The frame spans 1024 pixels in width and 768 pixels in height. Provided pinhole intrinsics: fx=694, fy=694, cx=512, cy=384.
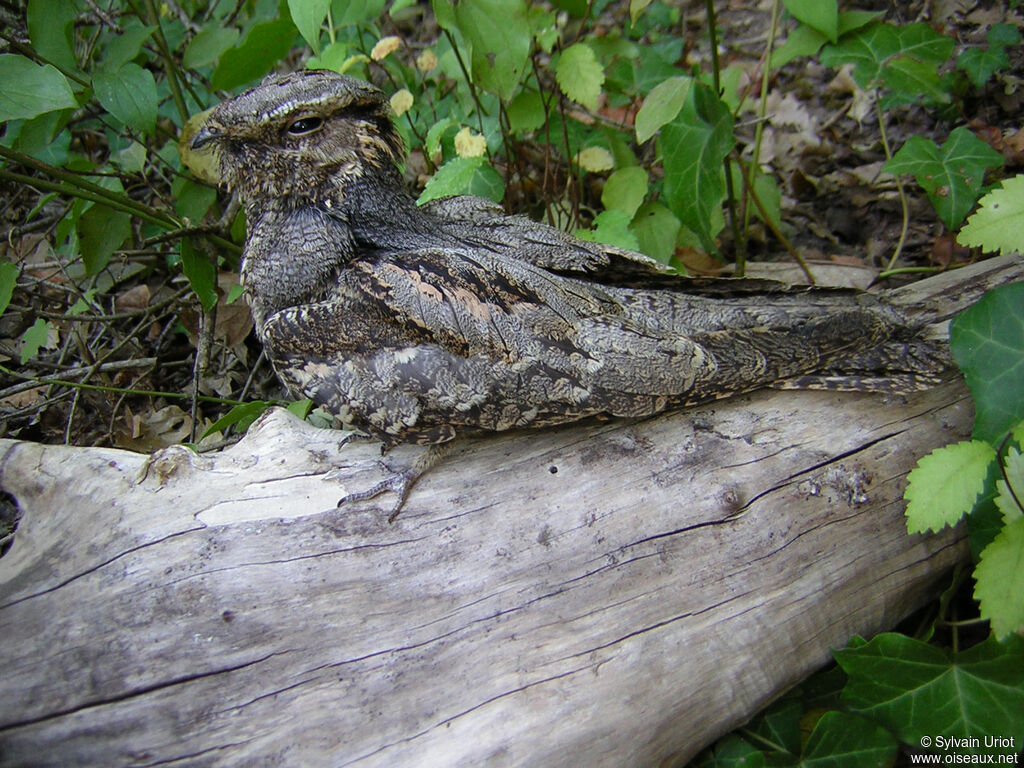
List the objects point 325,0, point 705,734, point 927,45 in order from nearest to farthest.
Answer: point 705,734
point 325,0
point 927,45

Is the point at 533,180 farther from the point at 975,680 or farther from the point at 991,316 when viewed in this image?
the point at 975,680

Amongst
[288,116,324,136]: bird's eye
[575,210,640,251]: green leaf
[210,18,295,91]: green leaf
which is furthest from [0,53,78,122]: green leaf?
[575,210,640,251]: green leaf

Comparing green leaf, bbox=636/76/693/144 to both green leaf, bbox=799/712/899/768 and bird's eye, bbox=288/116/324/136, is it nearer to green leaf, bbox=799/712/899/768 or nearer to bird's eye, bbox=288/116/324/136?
bird's eye, bbox=288/116/324/136

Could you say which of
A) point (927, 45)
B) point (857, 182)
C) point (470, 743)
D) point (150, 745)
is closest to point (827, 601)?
point (470, 743)

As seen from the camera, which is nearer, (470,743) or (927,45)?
(470,743)

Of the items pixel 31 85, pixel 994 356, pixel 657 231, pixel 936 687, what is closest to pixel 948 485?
pixel 994 356

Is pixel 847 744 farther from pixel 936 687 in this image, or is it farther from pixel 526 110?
pixel 526 110

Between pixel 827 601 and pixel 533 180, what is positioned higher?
pixel 533 180

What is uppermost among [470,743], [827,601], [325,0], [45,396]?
[325,0]

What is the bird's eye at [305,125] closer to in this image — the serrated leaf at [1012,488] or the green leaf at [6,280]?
the green leaf at [6,280]
